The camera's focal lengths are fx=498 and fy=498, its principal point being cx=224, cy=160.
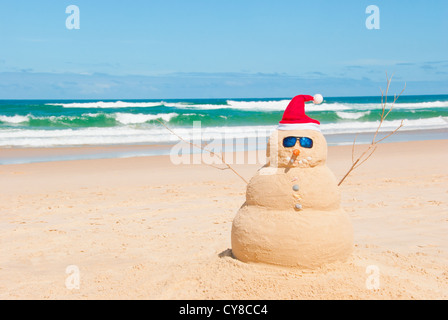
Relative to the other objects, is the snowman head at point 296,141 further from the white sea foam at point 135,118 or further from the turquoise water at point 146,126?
the white sea foam at point 135,118

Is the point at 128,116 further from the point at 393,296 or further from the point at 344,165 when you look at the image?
the point at 393,296

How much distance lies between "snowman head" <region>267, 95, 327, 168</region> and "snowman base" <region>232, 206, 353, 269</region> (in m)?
0.45

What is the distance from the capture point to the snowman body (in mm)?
4309

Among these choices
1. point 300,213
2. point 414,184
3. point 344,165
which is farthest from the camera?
point 344,165

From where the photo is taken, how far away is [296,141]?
14.4ft

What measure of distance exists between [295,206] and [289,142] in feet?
1.85

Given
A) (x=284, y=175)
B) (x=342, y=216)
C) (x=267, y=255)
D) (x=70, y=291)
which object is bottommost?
(x=70, y=291)

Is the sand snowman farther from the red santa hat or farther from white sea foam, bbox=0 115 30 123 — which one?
white sea foam, bbox=0 115 30 123

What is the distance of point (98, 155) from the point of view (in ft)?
49.8

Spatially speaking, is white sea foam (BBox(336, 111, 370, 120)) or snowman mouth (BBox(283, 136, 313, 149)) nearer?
snowman mouth (BBox(283, 136, 313, 149))

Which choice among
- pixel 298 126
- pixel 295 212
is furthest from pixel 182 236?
pixel 298 126

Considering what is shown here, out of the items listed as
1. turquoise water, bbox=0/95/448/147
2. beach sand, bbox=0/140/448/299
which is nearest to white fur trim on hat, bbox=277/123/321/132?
beach sand, bbox=0/140/448/299
